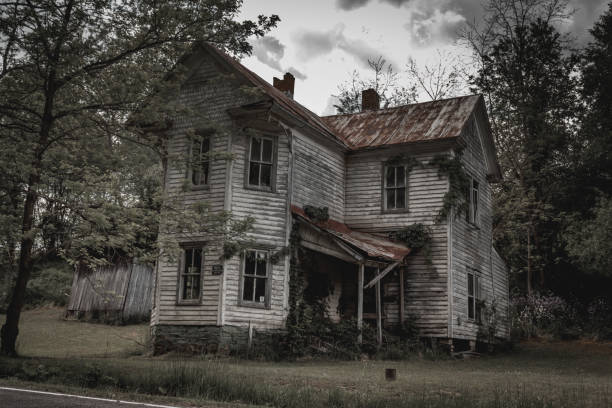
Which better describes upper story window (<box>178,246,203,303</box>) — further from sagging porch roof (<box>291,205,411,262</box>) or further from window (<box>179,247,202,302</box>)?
sagging porch roof (<box>291,205,411,262</box>)

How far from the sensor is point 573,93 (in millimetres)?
35281

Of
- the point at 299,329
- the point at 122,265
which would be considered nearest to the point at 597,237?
the point at 299,329

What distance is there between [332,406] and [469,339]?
1453 cm

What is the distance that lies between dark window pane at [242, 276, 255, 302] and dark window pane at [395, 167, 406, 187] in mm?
6885

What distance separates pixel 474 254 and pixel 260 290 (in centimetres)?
911

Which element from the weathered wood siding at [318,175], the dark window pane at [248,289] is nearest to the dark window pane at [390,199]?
the weathered wood siding at [318,175]

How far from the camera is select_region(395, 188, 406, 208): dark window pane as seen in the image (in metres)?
22.8

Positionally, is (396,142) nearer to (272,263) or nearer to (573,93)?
(272,263)

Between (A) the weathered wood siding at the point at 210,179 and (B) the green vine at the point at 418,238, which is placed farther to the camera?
(B) the green vine at the point at 418,238

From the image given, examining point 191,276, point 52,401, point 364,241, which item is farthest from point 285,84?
point 52,401

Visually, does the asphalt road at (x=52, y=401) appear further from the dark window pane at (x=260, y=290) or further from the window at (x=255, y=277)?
the dark window pane at (x=260, y=290)

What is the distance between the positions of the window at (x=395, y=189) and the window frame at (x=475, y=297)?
11.7 feet

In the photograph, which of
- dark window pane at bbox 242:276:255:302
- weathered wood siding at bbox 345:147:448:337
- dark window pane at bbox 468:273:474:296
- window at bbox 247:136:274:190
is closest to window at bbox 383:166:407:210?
weathered wood siding at bbox 345:147:448:337

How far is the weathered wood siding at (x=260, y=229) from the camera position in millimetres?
18344
